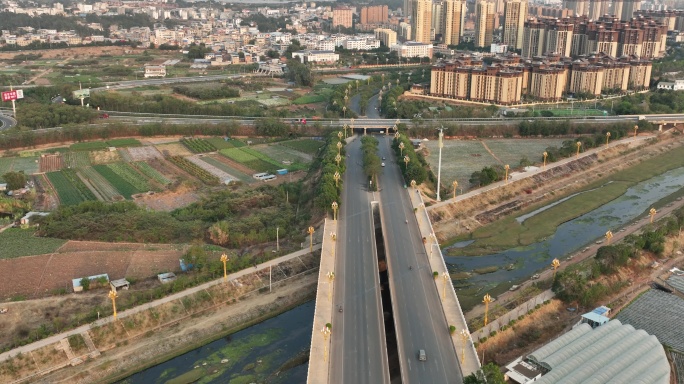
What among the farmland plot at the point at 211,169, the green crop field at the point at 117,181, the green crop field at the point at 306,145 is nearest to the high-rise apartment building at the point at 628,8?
the green crop field at the point at 306,145

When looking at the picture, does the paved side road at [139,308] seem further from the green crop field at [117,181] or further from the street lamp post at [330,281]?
the green crop field at [117,181]

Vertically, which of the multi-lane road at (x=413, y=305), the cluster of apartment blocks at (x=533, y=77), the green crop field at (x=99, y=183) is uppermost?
the cluster of apartment blocks at (x=533, y=77)

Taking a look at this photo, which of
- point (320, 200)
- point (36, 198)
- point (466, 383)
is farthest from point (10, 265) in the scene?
point (466, 383)

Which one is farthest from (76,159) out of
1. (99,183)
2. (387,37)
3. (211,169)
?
(387,37)

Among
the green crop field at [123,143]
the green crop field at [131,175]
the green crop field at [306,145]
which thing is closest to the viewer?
the green crop field at [131,175]

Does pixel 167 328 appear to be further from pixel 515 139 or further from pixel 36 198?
pixel 515 139

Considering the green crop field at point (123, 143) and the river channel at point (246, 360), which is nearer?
the river channel at point (246, 360)

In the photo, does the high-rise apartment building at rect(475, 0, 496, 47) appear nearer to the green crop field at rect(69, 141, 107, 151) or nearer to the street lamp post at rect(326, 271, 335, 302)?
the green crop field at rect(69, 141, 107, 151)
